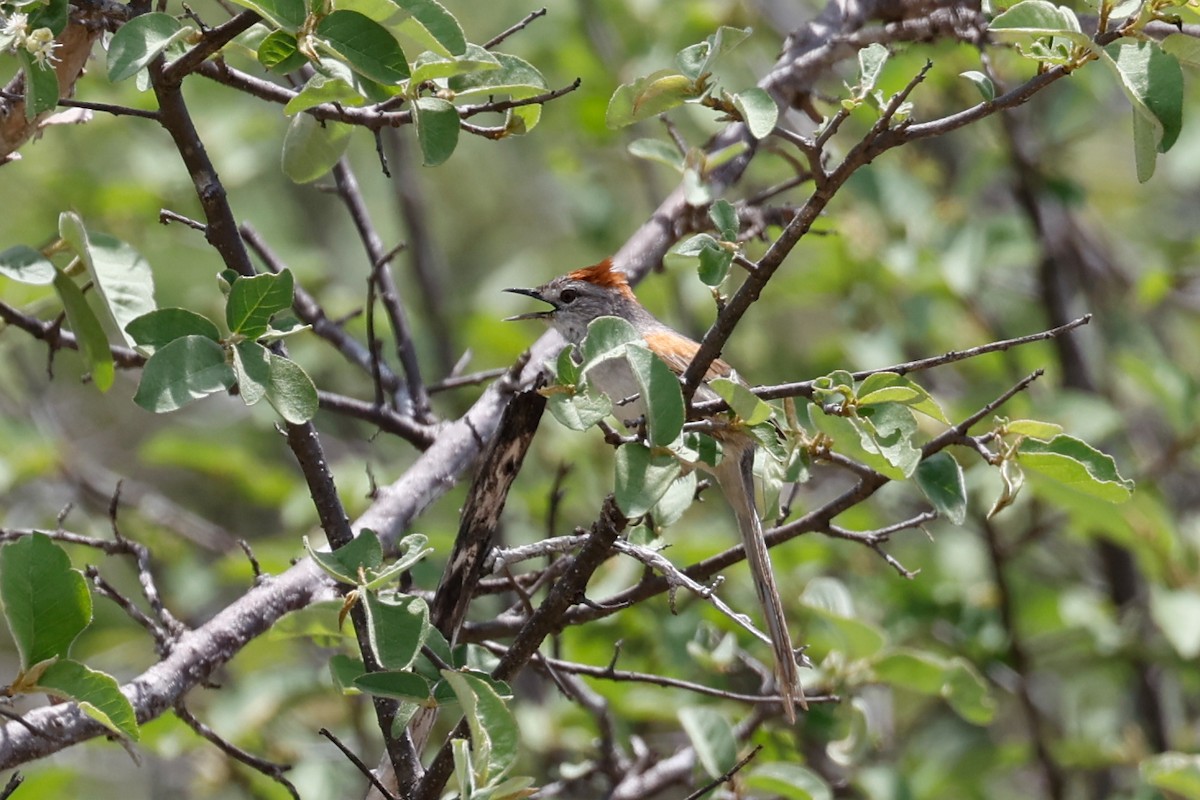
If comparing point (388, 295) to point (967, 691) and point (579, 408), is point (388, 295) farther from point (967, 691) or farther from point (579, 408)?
point (967, 691)

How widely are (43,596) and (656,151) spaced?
6.67 ft

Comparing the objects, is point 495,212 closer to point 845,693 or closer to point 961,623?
point 961,623

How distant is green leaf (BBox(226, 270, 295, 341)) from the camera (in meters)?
2.28

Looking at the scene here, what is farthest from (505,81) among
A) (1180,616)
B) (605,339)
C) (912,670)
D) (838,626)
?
(1180,616)

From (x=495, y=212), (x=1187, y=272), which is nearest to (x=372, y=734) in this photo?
(x=1187, y=272)

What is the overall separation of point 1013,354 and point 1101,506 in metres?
1.73

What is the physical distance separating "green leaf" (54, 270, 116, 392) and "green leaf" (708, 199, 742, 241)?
3.97ft

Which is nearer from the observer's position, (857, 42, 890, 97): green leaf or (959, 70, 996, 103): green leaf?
(959, 70, 996, 103): green leaf

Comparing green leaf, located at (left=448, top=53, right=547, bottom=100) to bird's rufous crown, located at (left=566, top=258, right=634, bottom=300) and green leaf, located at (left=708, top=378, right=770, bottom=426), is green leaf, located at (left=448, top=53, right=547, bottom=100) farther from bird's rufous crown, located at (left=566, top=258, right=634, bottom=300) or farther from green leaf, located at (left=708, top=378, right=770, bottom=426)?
bird's rufous crown, located at (left=566, top=258, right=634, bottom=300)

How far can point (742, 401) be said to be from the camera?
226cm

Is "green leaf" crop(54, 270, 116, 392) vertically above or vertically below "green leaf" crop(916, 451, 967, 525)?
above

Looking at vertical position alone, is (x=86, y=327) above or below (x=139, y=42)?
below

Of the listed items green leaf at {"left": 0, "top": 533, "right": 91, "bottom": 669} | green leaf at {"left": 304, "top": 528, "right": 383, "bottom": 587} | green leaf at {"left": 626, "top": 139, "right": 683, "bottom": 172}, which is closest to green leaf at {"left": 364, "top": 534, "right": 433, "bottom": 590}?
green leaf at {"left": 304, "top": 528, "right": 383, "bottom": 587}

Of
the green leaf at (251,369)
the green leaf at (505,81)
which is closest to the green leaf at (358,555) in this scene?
the green leaf at (251,369)
